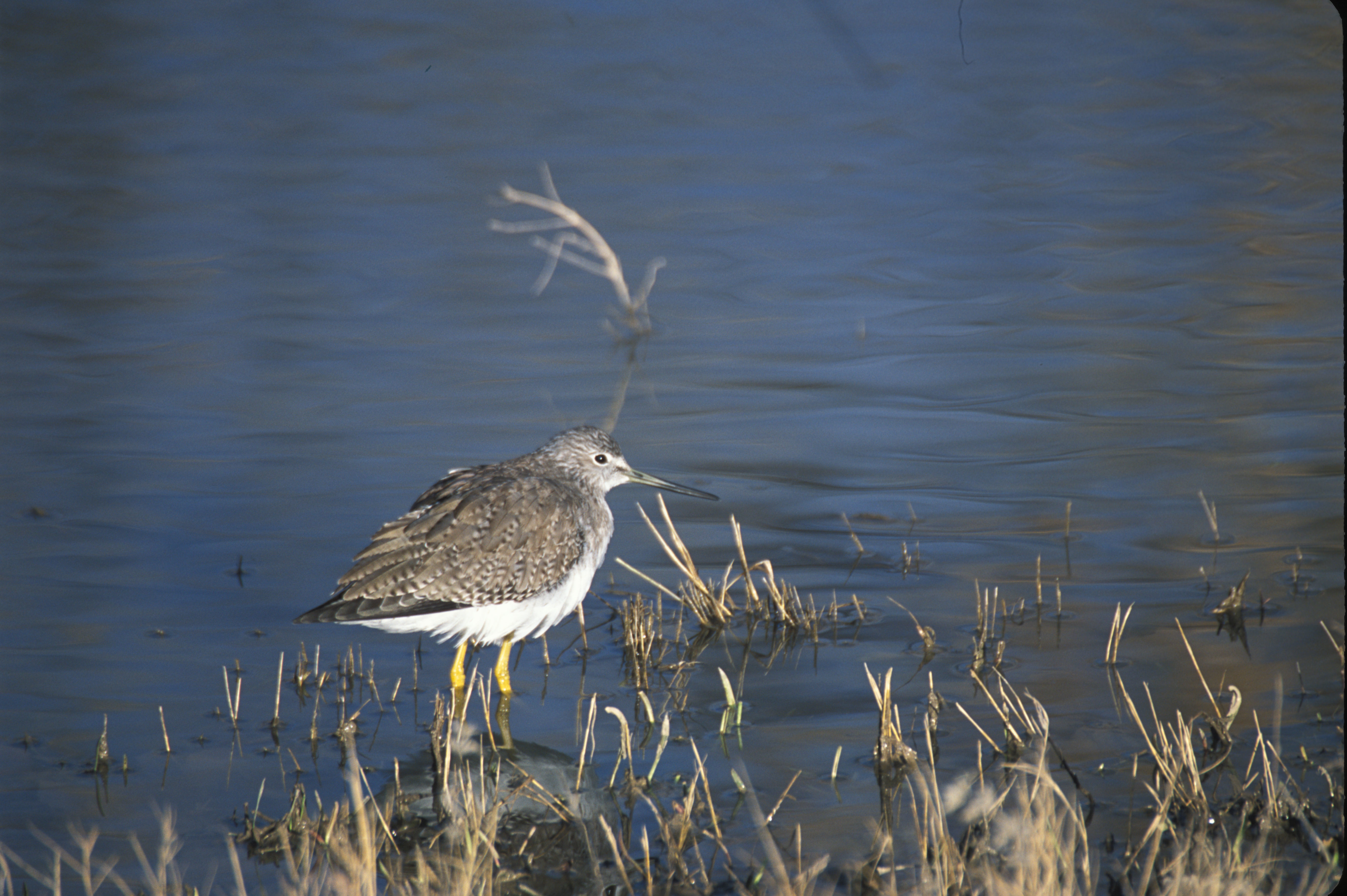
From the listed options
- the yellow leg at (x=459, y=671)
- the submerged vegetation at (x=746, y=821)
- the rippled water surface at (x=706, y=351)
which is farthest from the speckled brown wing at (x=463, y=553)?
the rippled water surface at (x=706, y=351)

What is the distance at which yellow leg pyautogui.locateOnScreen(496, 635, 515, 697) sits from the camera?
6777 mm

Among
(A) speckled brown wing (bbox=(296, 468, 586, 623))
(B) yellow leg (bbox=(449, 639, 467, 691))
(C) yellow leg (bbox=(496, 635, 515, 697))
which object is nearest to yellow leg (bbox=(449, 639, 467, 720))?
(B) yellow leg (bbox=(449, 639, 467, 691))

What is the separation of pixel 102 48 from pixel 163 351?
12851mm

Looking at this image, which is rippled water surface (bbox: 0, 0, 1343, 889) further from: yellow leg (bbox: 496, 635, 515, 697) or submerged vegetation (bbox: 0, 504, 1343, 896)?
yellow leg (bbox: 496, 635, 515, 697)

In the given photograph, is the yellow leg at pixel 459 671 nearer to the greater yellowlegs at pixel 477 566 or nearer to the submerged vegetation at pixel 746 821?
the greater yellowlegs at pixel 477 566

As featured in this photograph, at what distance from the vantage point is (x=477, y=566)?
6.68m

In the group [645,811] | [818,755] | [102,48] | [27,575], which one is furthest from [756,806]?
[102,48]

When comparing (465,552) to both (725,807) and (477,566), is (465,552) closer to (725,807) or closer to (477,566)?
(477,566)

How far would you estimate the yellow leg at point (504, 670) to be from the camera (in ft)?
22.2

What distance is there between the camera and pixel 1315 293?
13578mm

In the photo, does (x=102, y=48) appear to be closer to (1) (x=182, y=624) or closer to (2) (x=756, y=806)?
(1) (x=182, y=624)

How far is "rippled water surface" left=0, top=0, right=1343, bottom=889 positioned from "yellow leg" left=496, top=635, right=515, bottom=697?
317 mm

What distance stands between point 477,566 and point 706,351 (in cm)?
636

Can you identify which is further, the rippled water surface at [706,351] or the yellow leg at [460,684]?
the rippled water surface at [706,351]
